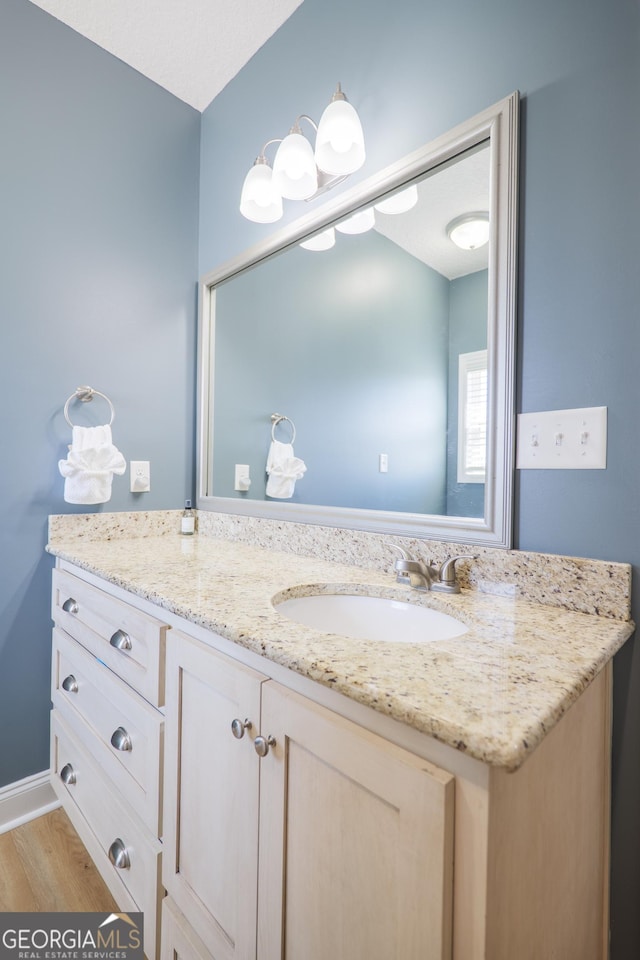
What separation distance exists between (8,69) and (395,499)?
1.83 m

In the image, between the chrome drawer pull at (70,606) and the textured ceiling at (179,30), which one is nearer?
the chrome drawer pull at (70,606)

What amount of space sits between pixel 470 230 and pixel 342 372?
531mm

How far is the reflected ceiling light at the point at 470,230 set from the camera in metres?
1.00

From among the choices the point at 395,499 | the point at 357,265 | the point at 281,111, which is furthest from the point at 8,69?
the point at 395,499

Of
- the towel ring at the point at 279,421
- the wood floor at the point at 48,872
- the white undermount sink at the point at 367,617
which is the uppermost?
the towel ring at the point at 279,421

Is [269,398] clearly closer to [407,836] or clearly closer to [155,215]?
[155,215]

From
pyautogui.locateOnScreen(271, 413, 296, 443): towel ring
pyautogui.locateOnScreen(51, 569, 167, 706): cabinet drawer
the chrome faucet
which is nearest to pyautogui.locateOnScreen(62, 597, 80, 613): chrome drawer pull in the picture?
pyautogui.locateOnScreen(51, 569, 167, 706): cabinet drawer

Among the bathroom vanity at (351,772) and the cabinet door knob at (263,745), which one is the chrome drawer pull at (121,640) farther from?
the cabinet door knob at (263,745)

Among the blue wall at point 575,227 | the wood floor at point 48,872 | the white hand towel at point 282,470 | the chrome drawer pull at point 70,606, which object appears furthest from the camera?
the white hand towel at point 282,470

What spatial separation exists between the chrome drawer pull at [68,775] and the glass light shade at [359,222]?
1787 millimetres

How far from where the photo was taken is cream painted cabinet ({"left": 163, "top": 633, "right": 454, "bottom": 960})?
1.60 ft

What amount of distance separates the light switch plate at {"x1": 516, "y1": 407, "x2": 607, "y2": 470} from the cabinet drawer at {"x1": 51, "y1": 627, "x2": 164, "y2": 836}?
3.04ft

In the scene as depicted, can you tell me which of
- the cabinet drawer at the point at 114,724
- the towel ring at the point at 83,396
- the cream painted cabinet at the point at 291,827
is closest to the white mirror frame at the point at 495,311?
the cream painted cabinet at the point at 291,827

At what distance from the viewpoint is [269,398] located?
64.5 inches
